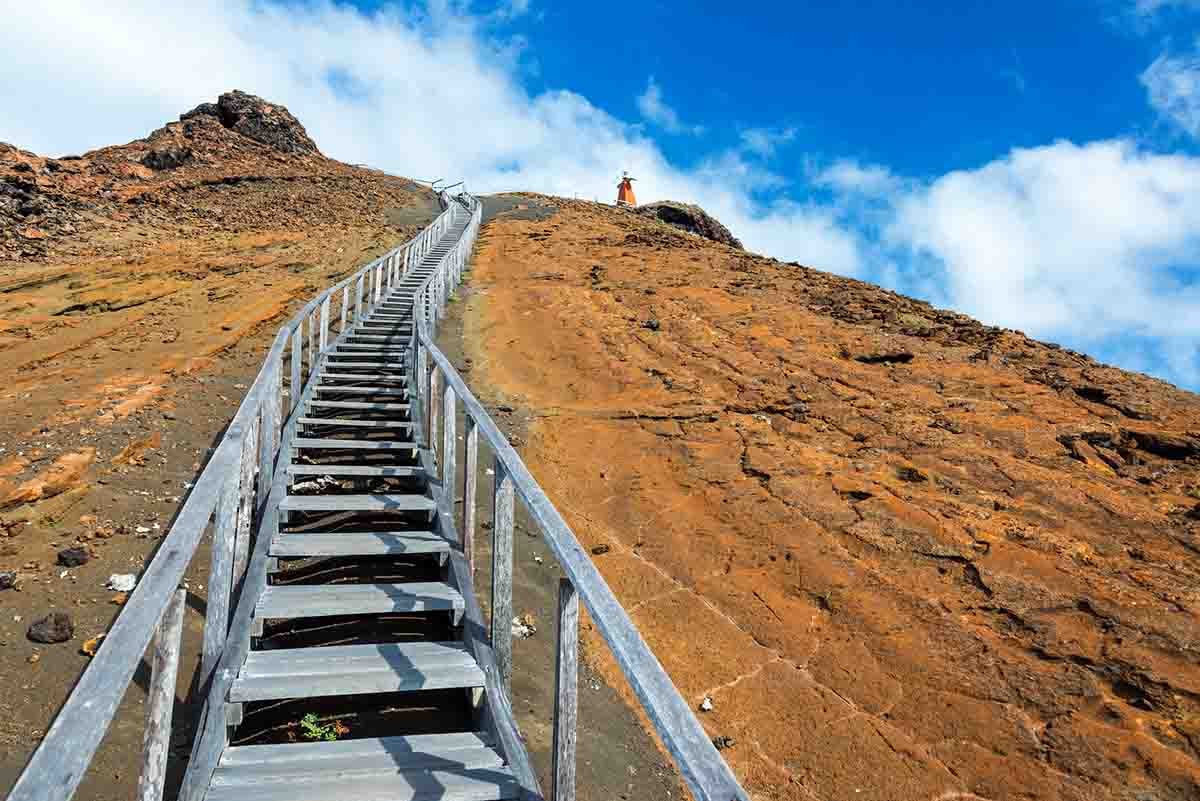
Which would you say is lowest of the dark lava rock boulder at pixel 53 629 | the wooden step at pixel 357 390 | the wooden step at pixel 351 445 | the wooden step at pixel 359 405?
the dark lava rock boulder at pixel 53 629

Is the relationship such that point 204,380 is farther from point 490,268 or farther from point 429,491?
point 490,268

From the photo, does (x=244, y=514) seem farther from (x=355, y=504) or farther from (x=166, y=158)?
(x=166, y=158)

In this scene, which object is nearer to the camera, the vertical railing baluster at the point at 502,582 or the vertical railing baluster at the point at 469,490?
the vertical railing baluster at the point at 502,582

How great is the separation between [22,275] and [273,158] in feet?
71.9

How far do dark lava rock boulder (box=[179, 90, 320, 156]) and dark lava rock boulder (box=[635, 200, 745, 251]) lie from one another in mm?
20586

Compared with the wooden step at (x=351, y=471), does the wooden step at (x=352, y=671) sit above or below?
below

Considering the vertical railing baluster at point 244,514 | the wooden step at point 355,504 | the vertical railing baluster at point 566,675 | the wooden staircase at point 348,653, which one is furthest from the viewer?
the wooden step at point 355,504

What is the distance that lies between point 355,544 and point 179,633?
2.13m

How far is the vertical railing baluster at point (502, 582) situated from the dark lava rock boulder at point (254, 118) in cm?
3915

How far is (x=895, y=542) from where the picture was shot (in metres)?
6.02

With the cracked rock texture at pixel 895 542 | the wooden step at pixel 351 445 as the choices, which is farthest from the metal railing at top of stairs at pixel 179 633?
the cracked rock texture at pixel 895 542

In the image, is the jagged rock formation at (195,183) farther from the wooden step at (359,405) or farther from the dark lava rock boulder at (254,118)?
the wooden step at (359,405)

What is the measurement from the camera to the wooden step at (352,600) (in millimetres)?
3486

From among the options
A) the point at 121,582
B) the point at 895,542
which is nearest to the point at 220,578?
the point at 121,582
